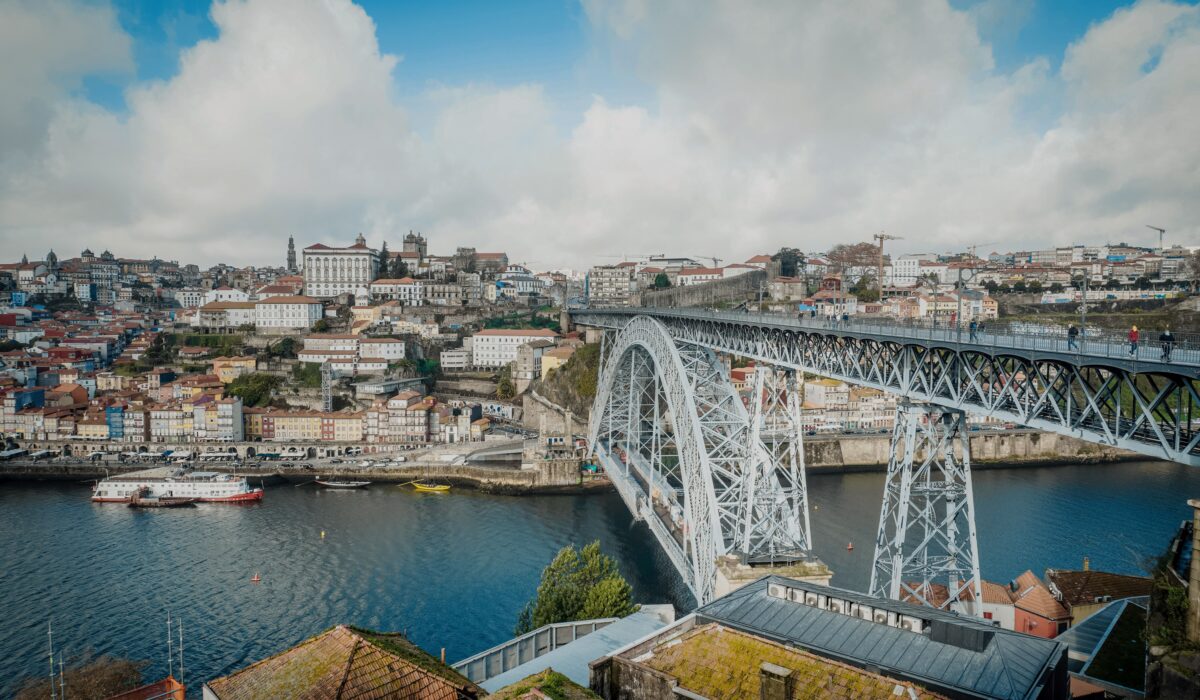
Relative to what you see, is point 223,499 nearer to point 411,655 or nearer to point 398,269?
point 411,655

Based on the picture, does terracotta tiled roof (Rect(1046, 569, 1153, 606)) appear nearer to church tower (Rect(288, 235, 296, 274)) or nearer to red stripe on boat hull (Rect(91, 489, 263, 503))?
red stripe on boat hull (Rect(91, 489, 263, 503))

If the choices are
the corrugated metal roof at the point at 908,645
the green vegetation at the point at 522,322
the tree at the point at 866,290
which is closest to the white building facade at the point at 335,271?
the green vegetation at the point at 522,322

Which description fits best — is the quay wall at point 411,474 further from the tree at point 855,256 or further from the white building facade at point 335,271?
the tree at point 855,256

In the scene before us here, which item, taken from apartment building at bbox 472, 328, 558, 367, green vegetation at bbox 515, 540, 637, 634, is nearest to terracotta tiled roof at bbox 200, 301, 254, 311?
apartment building at bbox 472, 328, 558, 367

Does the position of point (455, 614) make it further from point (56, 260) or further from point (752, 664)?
point (56, 260)

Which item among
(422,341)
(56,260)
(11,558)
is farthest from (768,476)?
(56,260)

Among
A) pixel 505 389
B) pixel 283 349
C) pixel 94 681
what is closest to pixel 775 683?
pixel 94 681
